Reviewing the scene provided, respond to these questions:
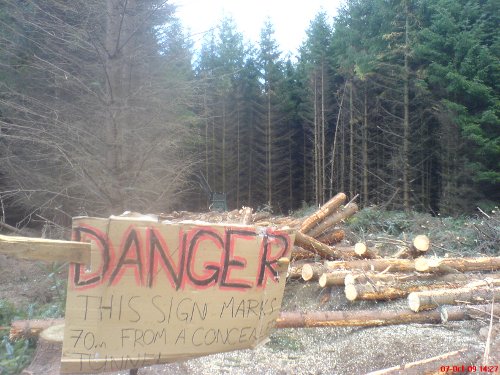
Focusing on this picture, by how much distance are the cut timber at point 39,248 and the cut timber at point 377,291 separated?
12.1 ft

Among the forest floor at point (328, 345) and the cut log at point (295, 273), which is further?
the cut log at point (295, 273)

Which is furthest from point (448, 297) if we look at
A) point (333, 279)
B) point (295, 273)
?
point (295, 273)

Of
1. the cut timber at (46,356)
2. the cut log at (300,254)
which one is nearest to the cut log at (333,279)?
the cut log at (300,254)

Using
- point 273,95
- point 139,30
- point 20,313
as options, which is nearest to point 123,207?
point 20,313

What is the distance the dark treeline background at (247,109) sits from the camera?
9188mm

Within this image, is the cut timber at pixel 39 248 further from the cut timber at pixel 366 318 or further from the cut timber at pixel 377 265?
the cut timber at pixel 377 265

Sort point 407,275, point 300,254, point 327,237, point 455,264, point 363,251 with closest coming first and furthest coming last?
1. point 407,275
2. point 455,264
3. point 363,251
4. point 300,254
5. point 327,237

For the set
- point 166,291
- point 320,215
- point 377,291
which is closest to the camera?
point 166,291

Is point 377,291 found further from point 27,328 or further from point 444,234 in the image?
point 444,234

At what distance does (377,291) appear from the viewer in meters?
5.53

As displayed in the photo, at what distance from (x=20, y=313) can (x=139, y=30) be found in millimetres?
6022

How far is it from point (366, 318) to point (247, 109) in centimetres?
2886

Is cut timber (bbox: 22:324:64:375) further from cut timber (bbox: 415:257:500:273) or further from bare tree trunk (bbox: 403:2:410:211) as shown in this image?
bare tree trunk (bbox: 403:2:410:211)
